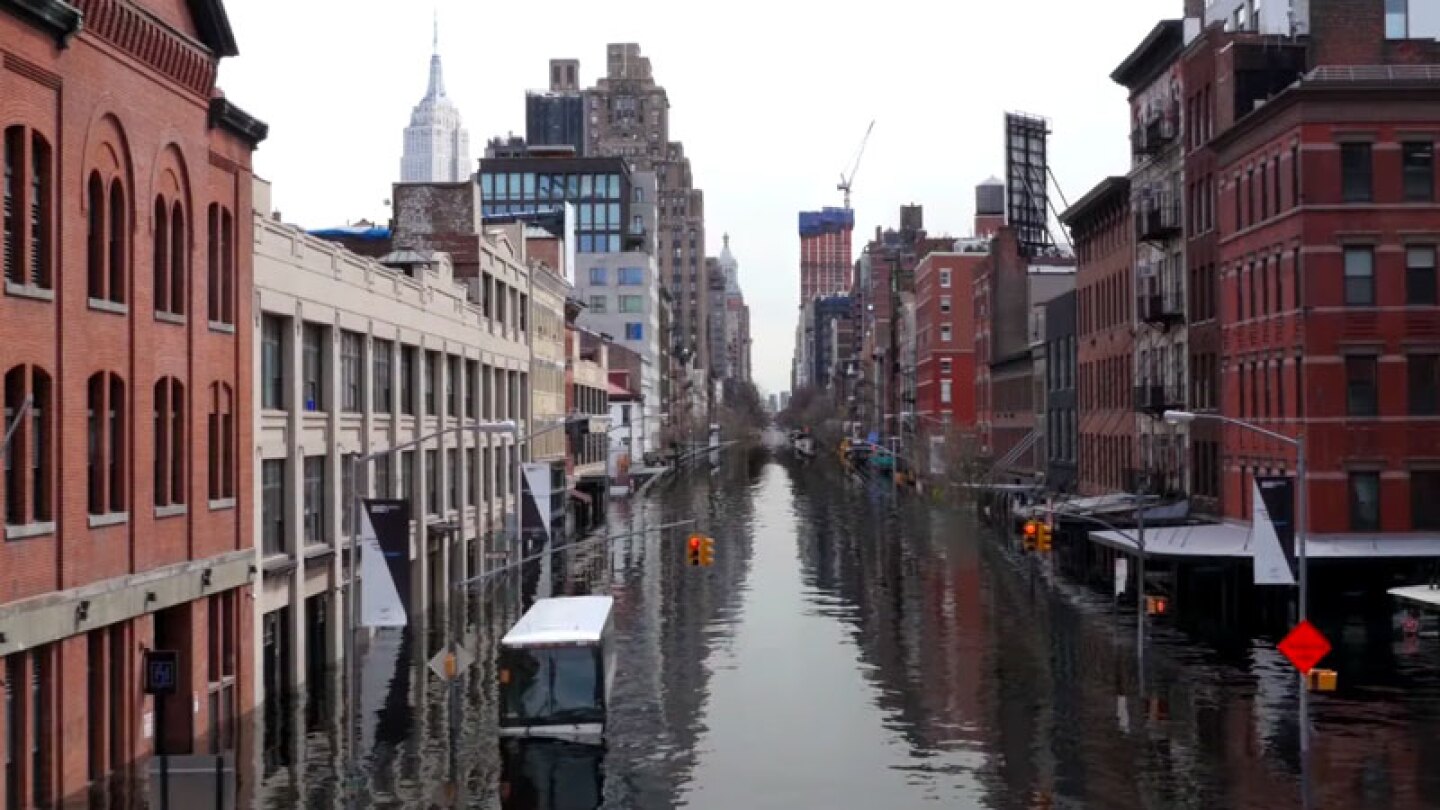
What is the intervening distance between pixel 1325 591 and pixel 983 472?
69239 mm

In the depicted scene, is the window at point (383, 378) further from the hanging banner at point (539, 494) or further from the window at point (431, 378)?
the window at point (431, 378)

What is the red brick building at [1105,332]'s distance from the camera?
88.4 meters

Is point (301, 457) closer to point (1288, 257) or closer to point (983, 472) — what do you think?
point (1288, 257)

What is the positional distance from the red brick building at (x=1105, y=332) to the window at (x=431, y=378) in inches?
1508

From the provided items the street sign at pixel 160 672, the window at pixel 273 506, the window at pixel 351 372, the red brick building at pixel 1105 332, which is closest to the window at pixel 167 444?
the street sign at pixel 160 672

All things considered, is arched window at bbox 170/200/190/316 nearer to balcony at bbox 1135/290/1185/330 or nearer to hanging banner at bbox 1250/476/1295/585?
hanging banner at bbox 1250/476/1295/585

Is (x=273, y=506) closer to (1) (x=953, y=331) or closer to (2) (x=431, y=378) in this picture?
(2) (x=431, y=378)

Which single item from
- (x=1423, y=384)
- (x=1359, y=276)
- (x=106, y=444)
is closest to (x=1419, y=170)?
(x=1359, y=276)

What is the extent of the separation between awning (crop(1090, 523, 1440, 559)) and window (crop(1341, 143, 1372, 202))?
11840 millimetres

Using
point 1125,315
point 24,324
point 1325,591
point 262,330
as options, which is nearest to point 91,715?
point 24,324

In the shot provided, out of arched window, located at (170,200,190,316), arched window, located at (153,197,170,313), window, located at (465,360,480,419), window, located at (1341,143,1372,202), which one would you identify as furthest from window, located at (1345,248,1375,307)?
arched window, located at (153,197,170,313)

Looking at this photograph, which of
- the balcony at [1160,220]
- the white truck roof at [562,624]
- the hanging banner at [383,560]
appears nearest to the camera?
the white truck roof at [562,624]

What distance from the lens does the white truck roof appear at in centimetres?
3691

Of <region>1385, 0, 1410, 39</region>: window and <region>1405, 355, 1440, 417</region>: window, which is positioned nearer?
<region>1405, 355, 1440, 417</region>: window
